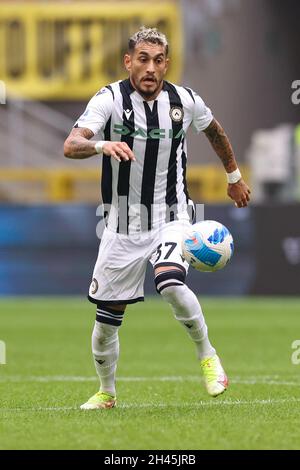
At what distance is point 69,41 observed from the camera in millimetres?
25312

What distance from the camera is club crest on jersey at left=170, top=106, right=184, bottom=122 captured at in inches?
305

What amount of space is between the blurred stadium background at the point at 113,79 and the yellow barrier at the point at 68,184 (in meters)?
0.03

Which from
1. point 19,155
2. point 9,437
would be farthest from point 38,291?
point 9,437

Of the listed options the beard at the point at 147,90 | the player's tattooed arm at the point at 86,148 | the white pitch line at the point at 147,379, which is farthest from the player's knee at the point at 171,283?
the white pitch line at the point at 147,379

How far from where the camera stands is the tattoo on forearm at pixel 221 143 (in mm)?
8055

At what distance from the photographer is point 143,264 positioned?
7.71 meters

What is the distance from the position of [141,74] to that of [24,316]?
8517mm

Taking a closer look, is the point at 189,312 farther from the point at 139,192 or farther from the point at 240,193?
the point at 240,193

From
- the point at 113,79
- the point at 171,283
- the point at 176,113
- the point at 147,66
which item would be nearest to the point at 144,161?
the point at 176,113

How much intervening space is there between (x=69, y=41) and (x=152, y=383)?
17.0 metres
